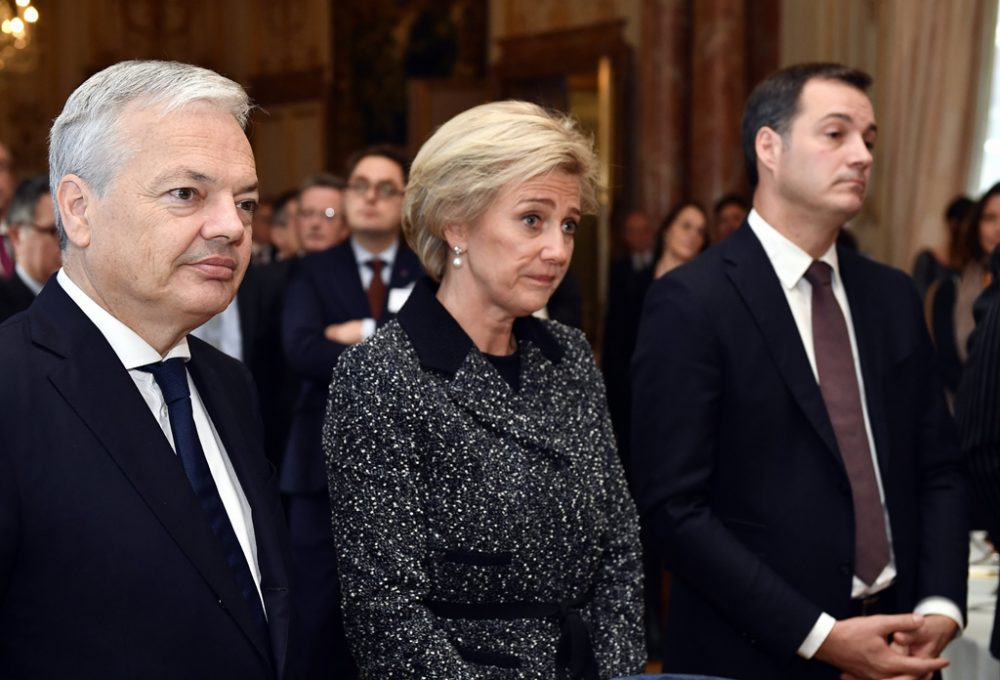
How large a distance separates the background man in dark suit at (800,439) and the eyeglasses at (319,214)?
3753mm

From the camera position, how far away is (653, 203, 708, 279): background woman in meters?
7.34

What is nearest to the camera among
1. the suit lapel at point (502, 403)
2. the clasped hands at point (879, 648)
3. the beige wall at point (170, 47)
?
the suit lapel at point (502, 403)

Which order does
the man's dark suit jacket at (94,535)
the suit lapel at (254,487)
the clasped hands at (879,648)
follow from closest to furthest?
the man's dark suit jacket at (94,535) → the suit lapel at (254,487) → the clasped hands at (879,648)

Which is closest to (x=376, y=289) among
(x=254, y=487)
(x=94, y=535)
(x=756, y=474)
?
(x=756, y=474)

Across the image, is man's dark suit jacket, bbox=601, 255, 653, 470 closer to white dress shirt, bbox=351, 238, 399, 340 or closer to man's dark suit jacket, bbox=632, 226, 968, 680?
white dress shirt, bbox=351, 238, 399, 340

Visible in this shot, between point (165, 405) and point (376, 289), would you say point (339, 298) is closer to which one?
point (376, 289)

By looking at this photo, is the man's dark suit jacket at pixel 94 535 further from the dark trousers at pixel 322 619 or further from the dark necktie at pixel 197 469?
the dark trousers at pixel 322 619

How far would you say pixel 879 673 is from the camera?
2.66m

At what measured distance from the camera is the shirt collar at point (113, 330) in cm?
181

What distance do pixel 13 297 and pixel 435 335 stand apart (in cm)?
244

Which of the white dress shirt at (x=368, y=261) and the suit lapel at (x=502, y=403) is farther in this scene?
the white dress shirt at (x=368, y=261)

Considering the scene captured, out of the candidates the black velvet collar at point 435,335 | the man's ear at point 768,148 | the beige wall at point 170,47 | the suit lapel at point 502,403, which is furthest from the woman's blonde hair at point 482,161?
the beige wall at point 170,47

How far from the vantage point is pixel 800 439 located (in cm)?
276

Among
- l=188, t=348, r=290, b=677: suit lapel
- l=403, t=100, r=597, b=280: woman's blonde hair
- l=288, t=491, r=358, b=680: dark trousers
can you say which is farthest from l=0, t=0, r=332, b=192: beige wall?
l=188, t=348, r=290, b=677: suit lapel
